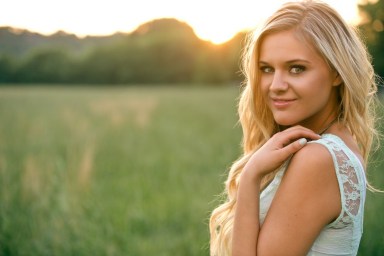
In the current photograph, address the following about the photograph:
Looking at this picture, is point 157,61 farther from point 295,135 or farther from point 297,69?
point 295,135

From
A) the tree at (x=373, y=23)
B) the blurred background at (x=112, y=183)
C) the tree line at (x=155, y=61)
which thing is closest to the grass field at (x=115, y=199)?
the blurred background at (x=112, y=183)

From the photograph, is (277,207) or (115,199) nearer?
(277,207)

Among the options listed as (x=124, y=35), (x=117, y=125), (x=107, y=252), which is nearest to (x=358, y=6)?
(x=117, y=125)

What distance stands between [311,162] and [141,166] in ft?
23.0

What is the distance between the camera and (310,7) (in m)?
1.76

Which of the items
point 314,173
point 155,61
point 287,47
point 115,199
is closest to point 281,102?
point 287,47

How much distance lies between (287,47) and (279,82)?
0.47ft

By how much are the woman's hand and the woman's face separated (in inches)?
5.1

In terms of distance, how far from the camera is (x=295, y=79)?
1.71m

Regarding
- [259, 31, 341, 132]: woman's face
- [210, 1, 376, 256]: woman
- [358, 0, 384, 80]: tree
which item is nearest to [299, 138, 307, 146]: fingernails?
[210, 1, 376, 256]: woman

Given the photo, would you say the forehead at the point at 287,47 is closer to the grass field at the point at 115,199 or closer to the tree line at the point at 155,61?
the grass field at the point at 115,199

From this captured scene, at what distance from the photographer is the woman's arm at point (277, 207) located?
4.91 ft

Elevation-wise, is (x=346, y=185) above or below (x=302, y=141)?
below

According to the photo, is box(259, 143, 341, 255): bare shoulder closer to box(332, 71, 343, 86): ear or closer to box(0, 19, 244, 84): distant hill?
box(332, 71, 343, 86): ear
